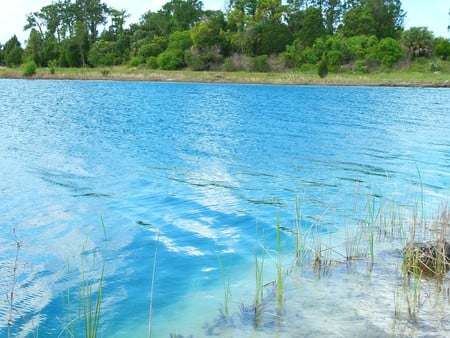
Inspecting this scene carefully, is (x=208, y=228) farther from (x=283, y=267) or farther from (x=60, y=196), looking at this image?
(x=60, y=196)

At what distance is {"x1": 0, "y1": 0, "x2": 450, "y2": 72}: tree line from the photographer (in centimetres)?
8306

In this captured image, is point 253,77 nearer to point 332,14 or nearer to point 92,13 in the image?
point 332,14

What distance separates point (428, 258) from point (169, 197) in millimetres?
5989

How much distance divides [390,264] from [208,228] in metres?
3.24

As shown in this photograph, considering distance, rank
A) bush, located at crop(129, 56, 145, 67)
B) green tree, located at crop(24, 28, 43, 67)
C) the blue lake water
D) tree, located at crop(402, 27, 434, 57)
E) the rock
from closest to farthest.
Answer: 1. the rock
2. the blue lake water
3. tree, located at crop(402, 27, 434, 57)
4. bush, located at crop(129, 56, 145, 67)
5. green tree, located at crop(24, 28, 43, 67)

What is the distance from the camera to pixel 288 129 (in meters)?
24.7

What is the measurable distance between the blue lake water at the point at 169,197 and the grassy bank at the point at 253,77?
46.1 meters

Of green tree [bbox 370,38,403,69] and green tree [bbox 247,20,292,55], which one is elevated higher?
green tree [bbox 247,20,292,55]

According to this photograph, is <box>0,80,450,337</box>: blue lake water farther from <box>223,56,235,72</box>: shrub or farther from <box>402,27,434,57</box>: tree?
<box>223,56,235,72</box>: shrub

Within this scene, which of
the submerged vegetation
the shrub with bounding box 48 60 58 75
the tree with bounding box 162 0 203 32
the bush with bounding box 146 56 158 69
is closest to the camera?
the submerged vegetation

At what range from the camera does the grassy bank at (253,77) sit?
7025 cm

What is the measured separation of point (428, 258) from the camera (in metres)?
6.51

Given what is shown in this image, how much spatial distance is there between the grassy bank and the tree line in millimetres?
3892

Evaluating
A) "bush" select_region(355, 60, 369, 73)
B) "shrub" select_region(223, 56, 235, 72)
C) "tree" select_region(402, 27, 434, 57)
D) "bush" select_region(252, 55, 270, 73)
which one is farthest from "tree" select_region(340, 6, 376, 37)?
"shrub" select_region(223, 56, 235, 72)
